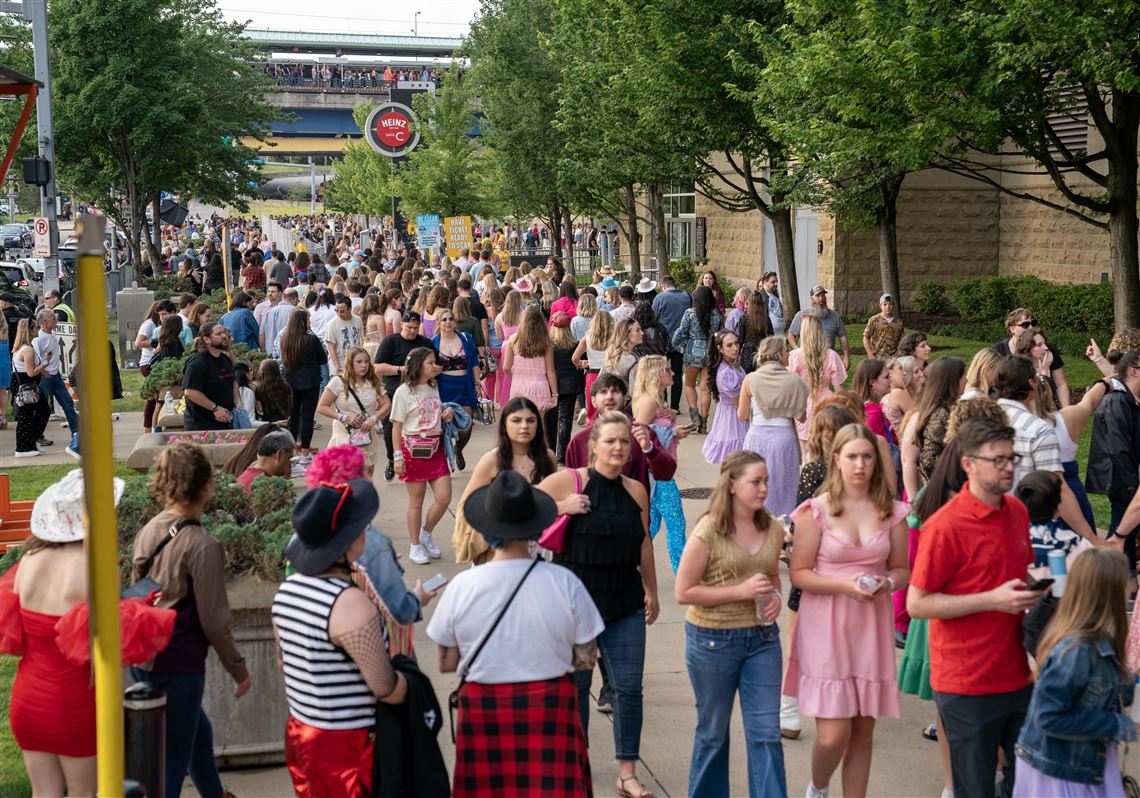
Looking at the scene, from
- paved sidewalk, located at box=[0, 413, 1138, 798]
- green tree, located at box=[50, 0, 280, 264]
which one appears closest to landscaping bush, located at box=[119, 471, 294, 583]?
paved sidewalk, located at box=[0, 413, 1138, 798]

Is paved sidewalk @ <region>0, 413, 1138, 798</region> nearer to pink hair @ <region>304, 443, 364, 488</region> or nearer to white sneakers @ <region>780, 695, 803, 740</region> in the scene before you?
white sneakers @ <region>780, 695, 803, 740</region>

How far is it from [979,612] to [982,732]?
1.63ft

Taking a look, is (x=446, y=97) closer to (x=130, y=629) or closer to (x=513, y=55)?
(x=513, y=55)

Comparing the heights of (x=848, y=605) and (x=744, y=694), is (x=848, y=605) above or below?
above

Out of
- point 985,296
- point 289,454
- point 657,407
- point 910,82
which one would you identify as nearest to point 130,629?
point 289,454

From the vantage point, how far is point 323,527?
15.8 ft

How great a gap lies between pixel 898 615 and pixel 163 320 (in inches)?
376

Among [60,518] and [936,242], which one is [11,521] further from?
[936,242]

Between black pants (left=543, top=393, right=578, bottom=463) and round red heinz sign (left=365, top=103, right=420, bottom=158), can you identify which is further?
round red heinz sign (left=365, top=103, right=420, bottom=158)

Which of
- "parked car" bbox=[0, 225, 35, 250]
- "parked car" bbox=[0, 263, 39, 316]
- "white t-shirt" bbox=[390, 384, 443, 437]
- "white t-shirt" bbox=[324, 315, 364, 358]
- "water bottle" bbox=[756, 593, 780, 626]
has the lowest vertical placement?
"water bottle" bbox=[756, 593, 780, 626]

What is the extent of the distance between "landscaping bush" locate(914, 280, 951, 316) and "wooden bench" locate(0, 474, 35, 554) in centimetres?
2227

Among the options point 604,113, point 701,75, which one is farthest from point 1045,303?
point 604,113

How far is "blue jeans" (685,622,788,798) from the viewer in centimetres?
576

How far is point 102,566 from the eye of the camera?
2.58 m
